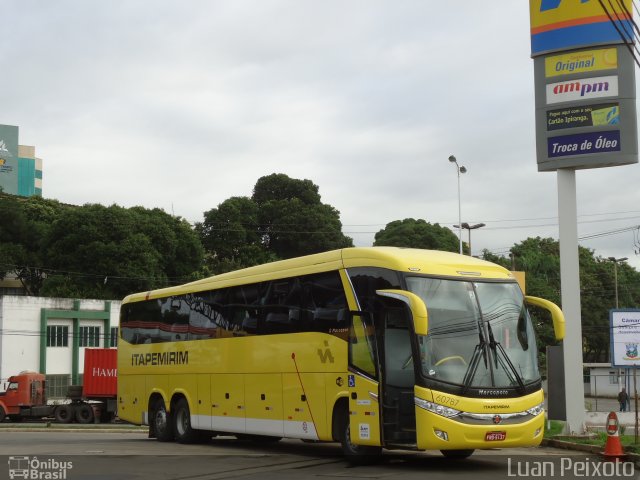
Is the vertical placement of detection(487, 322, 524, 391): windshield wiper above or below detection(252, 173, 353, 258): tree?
below

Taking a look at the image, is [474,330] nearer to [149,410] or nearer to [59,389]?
[149,410]

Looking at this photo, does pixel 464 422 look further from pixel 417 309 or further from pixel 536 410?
pixel 417 309

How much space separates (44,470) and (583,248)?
8614cm

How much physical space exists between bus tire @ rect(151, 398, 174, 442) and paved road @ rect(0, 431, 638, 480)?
1.41 m

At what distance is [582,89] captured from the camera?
24.5 m

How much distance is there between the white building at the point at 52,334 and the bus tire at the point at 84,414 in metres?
13.2

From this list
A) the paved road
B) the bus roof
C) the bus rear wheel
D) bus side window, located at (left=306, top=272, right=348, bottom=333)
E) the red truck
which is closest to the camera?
the paved road

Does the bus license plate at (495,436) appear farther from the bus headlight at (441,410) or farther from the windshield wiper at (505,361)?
the windshield wiper at (505,361)

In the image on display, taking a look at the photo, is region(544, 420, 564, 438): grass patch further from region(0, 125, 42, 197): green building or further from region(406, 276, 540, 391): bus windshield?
region(0, 125, 42, 197): green building

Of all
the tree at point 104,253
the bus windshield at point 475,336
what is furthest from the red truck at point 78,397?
the bus windshield at point 475,336

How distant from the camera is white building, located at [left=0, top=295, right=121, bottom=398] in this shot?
54.1 m

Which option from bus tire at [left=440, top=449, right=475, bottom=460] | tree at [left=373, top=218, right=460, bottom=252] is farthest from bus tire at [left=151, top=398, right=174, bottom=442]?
tree at [left=373, top=218, right=460, bottom=252]

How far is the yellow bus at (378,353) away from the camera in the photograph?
45.3ft

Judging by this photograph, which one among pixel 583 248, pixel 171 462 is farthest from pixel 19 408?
pixel 583 248
